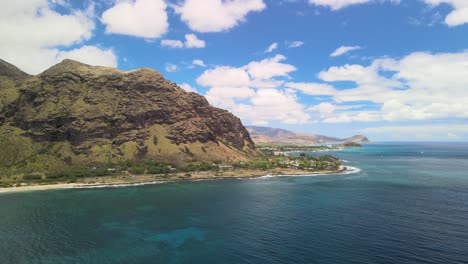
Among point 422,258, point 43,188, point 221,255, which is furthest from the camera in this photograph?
point 43,188

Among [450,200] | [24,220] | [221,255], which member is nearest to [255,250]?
[221,255]

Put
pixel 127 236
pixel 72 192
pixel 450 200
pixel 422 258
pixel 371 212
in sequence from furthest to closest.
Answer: pixel 72 192 → pixel 450 200 → pixel 371 212 → pixel 127 236 → pixel 422 258

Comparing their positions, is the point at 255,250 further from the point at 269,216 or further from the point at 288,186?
the point at 288,186

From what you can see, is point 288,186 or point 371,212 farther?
point 288,186

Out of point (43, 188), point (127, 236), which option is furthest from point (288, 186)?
point (43, 188)

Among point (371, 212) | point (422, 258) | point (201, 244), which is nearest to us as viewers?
point (422, 258)

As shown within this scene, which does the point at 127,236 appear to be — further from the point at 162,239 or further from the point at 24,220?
the point at 24,220
